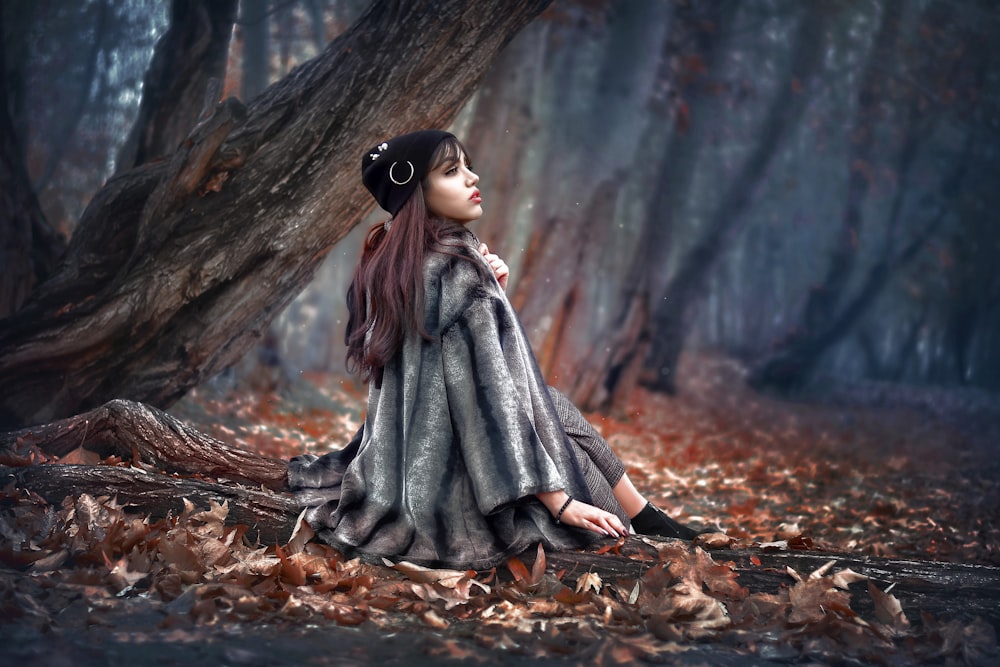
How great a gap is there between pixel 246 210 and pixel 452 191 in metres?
2.07

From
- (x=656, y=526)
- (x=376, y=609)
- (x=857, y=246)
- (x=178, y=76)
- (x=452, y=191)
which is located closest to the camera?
(x=376, y=609)

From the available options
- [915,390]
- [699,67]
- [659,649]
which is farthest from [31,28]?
[915,390]

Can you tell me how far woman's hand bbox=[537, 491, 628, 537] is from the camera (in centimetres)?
303

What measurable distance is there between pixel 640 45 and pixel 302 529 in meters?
10.1

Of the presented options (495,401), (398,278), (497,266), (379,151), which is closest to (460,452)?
(495,401)

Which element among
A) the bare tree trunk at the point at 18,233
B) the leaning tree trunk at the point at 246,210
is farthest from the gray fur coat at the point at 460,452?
the bare tree trunk at the point at 18,233

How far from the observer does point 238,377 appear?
9.09 meters

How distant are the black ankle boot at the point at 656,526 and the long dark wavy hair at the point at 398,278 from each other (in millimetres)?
1175

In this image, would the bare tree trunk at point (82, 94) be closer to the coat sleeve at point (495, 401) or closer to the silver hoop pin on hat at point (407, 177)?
the silver hoop pin on hat at point (407, 177)

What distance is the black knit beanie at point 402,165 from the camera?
332 centimetres

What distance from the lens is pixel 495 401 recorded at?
3107 mm

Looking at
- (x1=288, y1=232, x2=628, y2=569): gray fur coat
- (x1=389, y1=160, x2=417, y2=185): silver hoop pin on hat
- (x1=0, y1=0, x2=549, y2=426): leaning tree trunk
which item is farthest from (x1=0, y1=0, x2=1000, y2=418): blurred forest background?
(x1=288, y1=232, x2=628, y2=569): gray fur coat

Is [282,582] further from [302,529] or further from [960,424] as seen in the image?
[960,424]

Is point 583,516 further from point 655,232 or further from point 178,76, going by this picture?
point 655,232
